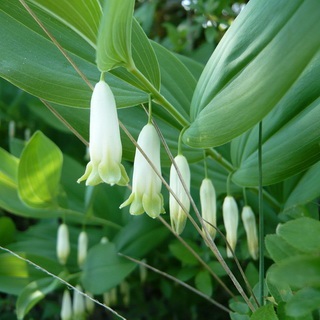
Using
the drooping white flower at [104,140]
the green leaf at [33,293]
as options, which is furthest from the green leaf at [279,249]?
the green leaf at [33,293]

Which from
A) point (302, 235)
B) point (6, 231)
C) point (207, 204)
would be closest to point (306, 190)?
point (207, 204)

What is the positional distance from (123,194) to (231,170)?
0.53m

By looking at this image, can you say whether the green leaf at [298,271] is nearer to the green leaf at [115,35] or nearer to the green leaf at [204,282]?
the green leaf at [115,35]

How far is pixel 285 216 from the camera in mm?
1258

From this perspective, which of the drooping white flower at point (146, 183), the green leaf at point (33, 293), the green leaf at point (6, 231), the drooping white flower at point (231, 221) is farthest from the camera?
the green leaf at point (6, 231)

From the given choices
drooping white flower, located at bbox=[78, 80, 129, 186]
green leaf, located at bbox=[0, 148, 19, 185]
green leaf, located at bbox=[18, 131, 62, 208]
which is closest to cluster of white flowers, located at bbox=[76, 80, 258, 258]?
drooping white flower, located at bbox=[78, 80, 129, 186]

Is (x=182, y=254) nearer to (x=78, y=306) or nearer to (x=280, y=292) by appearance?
(x=78, y=306)

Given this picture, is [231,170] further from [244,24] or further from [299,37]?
[299,37]

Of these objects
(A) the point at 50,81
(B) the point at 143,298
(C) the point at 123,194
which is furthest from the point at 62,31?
(B) the point at 143,298

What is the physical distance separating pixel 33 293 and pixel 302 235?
911 mm

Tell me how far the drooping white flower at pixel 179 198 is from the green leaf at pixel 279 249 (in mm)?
174

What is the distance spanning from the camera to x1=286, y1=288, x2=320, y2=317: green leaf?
0.50 meters

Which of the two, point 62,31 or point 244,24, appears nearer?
point 244,24

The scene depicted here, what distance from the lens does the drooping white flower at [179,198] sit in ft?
2.82
